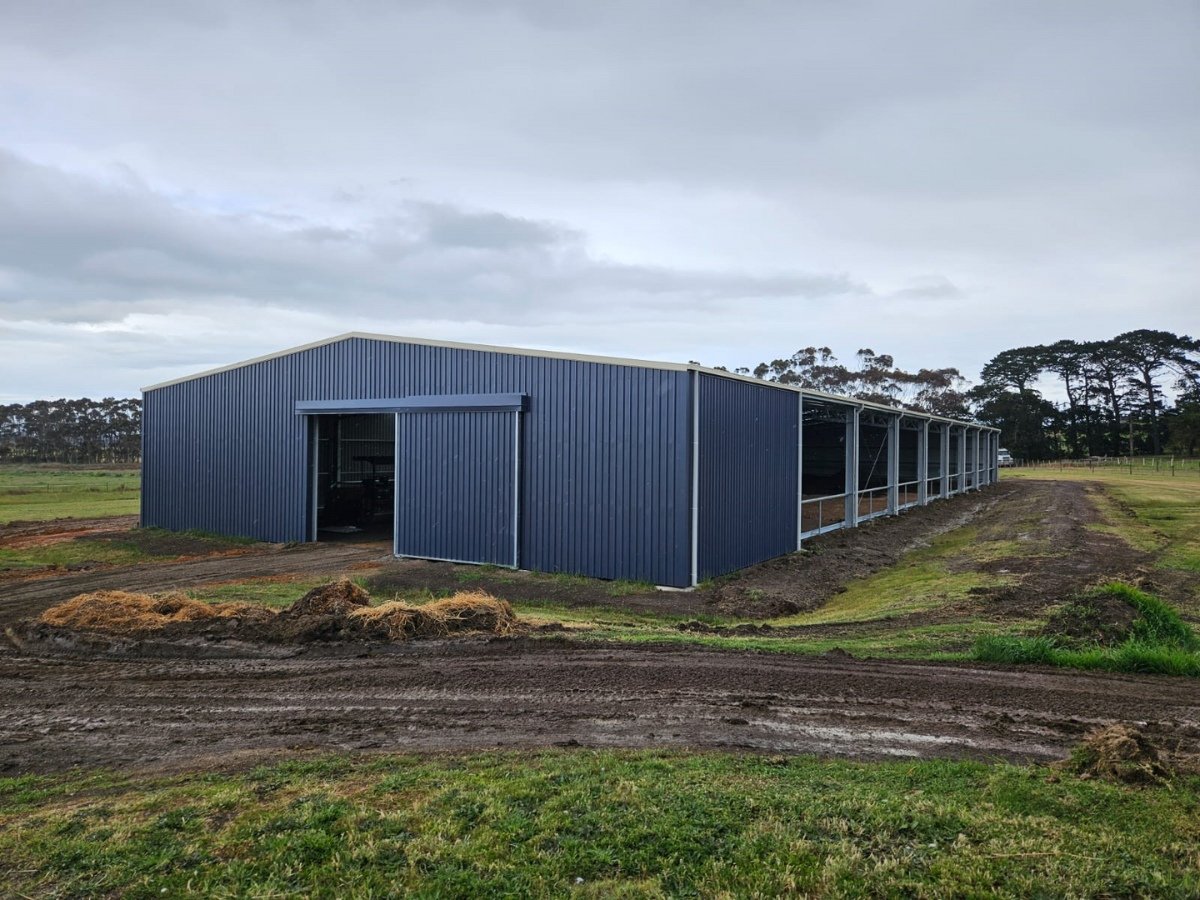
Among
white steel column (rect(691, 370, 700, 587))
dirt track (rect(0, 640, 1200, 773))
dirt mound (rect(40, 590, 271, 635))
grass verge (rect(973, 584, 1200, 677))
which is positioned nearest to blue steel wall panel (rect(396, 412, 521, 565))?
white steel column (rect(691, 370, 700, 587))

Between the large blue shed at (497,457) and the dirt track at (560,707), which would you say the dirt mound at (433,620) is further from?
the large blue shed at (497,457)

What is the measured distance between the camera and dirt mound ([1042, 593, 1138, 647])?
26.8 feet

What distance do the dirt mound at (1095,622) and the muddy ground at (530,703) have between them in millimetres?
1316

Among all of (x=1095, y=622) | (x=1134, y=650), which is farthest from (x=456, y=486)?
(x=1134, y=650)

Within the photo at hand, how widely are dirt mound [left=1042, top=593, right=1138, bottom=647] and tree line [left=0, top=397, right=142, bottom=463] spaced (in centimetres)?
9943

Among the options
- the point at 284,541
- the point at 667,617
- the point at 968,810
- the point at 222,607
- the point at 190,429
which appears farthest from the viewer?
the point at 190,429

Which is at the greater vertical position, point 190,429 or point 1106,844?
point 190,429

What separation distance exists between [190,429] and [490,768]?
21.4 metres

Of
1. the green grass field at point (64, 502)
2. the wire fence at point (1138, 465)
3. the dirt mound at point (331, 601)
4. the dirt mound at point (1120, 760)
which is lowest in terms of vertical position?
the green grass field at point (64, 502)

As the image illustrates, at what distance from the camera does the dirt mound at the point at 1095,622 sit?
818cm

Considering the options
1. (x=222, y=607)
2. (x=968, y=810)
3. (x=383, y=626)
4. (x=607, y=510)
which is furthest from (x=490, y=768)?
(x=607, y=510)

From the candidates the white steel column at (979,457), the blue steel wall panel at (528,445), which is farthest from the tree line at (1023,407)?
the blue steel wall panel at (528,445)

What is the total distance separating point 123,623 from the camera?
974 cm

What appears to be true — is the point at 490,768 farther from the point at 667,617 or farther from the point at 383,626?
the point at 667,617
